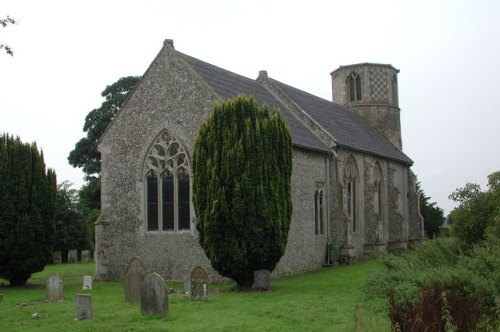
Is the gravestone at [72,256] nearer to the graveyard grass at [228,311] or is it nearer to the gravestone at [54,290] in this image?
the graveyard grass at [228,311]

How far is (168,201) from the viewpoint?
914 inches

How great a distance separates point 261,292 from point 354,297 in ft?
10.0

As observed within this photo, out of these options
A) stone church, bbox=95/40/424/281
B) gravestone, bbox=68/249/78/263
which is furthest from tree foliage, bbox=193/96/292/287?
gravestone, bbox=68/249/78/263

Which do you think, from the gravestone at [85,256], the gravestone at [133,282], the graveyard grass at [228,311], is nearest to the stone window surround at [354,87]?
the gravestone at [85,256]

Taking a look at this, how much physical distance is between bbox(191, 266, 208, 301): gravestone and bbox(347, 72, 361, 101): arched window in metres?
24.7

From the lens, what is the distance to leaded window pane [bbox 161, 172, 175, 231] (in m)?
23.0

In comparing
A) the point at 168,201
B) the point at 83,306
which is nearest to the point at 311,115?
the point at 168,201

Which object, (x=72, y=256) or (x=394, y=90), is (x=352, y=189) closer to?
(x=394, y=90)

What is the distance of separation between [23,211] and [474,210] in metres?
14.0

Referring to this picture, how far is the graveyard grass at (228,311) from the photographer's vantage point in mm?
12508

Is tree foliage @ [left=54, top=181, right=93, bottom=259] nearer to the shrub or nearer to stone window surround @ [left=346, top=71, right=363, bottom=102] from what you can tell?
stone window surround @ [left=346, top=71, right=363, bottom=102]

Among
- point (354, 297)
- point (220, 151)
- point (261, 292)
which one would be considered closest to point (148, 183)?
point (220, 151)

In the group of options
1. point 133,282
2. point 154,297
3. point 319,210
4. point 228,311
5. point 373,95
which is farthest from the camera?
point 373,95

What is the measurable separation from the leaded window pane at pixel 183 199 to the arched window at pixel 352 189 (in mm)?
9416
